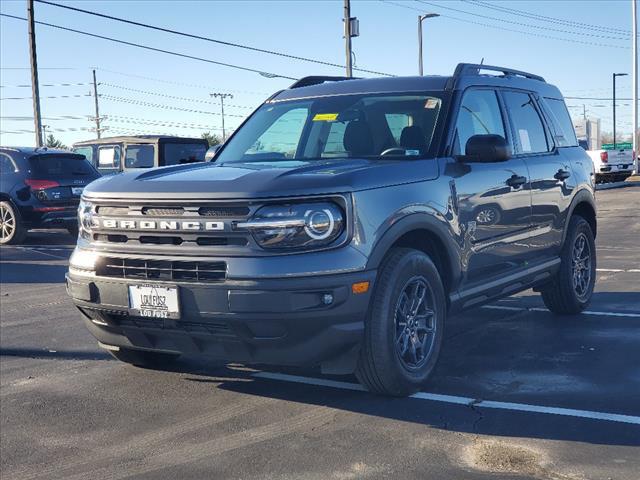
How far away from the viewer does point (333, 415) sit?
485cm

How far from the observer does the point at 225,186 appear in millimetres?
4664

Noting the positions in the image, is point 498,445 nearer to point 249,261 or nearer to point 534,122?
point 249,261

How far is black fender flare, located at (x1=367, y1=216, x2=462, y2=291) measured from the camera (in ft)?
15.7

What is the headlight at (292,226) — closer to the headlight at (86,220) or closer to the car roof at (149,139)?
the headlight at (86,220)

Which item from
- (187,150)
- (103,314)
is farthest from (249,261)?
(187,150)

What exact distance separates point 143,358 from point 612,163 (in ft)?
117

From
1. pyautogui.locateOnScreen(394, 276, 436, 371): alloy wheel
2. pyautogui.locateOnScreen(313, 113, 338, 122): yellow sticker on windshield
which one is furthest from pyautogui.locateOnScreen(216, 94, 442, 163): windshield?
pyautogui.locateOnScreen(394, 276, 436, 371): alloy wheel

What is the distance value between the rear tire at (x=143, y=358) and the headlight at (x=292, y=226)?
5.50ft

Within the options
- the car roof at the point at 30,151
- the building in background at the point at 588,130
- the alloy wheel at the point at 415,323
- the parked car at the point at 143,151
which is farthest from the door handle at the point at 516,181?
the building in background at the point at 588,130

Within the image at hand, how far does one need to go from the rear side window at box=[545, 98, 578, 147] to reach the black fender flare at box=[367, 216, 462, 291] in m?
2.49

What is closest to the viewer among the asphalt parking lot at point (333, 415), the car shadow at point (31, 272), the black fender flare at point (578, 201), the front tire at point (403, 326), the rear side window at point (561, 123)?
the asphalt parking lot at point (333, 415)

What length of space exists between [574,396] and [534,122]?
283 cm

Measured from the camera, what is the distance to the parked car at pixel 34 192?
47.6ft

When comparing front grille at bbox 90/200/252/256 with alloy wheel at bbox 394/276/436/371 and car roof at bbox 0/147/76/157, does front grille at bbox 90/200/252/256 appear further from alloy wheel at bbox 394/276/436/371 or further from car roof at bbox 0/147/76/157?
car roof at bbox 0/147/76/157
